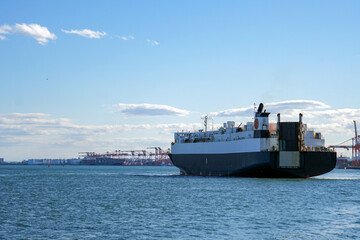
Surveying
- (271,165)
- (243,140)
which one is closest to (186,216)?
(271,165)

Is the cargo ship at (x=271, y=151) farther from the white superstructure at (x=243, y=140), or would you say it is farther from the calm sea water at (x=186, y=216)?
the calm sea water at (x=186, y=216)

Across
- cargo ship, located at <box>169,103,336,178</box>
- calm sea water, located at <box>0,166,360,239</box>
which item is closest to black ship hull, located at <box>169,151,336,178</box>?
cargo ship, located at <box>169,103,336,178</box>

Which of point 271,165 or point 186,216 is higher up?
point 271,165

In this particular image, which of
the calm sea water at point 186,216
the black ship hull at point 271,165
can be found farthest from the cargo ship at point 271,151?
the calm sea water at point 186,216

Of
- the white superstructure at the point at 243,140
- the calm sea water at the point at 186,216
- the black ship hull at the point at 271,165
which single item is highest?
the white superstructure at the point at 243,140

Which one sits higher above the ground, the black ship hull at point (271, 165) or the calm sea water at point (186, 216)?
the black ship hull at point (271, 165)

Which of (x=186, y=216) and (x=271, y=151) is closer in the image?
(x=186, y=216)

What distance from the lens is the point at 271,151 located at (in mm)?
66188

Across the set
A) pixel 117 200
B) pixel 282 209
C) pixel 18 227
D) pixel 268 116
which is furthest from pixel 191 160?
pixel 18 227

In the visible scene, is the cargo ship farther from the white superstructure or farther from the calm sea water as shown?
the calm sea water

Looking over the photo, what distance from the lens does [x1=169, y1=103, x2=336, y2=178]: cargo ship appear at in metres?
66.2

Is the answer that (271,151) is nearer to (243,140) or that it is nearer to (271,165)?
(271,165)

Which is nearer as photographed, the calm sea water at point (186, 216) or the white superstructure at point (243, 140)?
the calm sea water at point (186, 216)

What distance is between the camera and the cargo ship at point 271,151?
217ft
